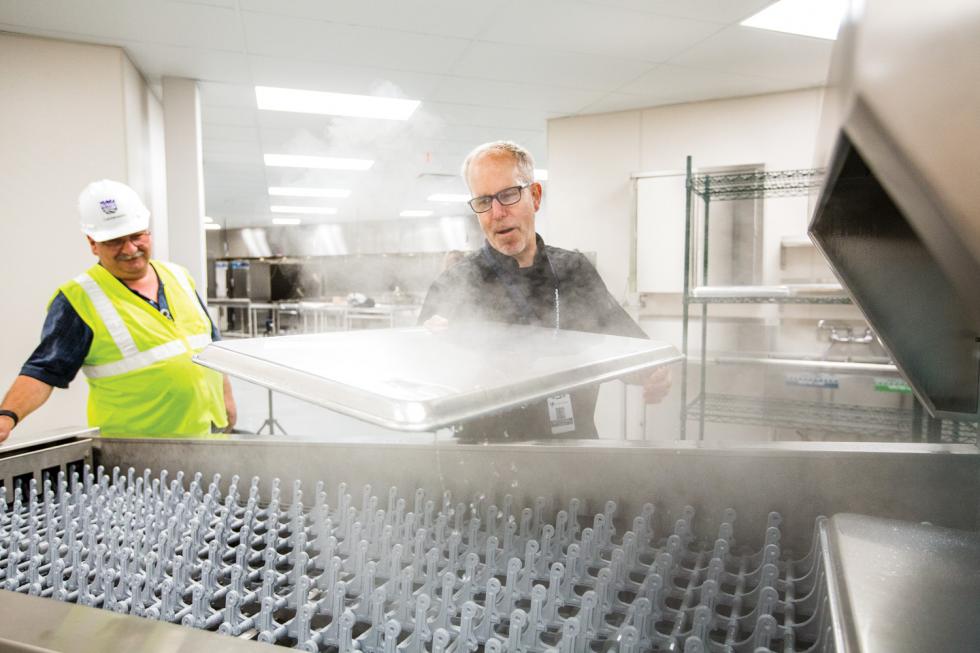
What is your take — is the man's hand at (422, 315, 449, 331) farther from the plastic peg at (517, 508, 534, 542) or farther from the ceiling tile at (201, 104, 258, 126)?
the ceiling tile at (201, 104, 258, 126)

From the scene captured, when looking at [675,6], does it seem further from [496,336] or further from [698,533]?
[698,533]

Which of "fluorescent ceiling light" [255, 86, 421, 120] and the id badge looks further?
"fluorescent ceiling light" [255, 86, 421, 120]

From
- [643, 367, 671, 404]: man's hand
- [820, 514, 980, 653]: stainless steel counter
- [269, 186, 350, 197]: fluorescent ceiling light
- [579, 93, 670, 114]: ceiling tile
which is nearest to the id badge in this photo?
[643, 367, 671, 404]: man's hand

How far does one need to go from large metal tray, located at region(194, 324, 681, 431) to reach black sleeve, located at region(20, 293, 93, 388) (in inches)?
47.3

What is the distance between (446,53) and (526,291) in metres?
2.29

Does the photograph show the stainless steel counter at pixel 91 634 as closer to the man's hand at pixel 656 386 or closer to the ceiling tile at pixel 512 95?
the man's hand at pixel 656 386

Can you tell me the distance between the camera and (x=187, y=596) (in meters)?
0.75

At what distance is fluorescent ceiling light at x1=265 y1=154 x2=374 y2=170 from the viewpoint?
6334 millimetres

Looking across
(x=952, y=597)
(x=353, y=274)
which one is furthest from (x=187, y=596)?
(x=353, y=274)

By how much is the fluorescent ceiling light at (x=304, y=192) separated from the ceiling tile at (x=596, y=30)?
19.2 feet

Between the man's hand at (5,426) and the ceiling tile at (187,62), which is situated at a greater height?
the ceiling tile at (187,62)

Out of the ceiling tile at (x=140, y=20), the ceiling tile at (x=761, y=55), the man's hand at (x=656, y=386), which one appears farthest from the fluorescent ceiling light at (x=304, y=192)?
the man's hand at (x=656, y=386)

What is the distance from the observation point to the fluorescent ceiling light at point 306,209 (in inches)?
408

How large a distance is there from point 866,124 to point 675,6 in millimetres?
3163
